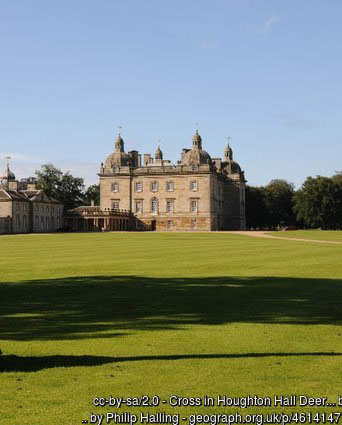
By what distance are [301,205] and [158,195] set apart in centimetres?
2384

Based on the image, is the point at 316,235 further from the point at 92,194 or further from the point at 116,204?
the point at 92,194

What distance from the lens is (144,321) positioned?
40.7 ft

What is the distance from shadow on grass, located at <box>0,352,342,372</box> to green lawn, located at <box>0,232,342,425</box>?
0.02m

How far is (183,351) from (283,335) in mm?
2211

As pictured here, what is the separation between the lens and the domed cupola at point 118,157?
100125 mm

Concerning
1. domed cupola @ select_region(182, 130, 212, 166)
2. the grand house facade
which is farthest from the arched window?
domed cupola @ select_region(182, 130, 212, 166)

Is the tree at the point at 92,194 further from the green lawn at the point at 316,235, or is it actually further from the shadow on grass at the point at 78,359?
the shadow on grass at the point at 78,359

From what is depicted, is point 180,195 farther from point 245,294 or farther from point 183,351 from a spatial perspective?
point 183,351

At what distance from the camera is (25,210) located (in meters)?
89.9

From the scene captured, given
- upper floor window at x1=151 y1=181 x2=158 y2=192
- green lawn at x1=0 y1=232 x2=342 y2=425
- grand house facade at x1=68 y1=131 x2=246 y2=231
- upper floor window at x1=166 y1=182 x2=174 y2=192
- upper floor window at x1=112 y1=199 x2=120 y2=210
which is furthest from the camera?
upper floor window at x1=112 y1=199 x2=120 y2=210

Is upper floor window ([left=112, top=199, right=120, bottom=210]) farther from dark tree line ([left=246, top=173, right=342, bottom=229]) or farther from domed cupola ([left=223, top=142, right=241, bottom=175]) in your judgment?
dark tree line ([left=246, top=173, right=342, bottom=229])

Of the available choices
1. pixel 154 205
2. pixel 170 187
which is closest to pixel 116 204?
pixel 154 205

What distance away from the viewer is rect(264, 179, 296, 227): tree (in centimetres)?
11669

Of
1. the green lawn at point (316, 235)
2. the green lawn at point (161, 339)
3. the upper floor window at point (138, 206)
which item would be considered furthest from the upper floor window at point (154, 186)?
the green lawn at point (161, 339)
